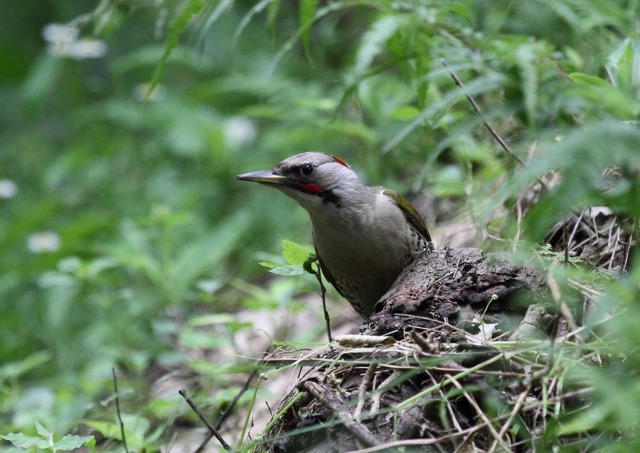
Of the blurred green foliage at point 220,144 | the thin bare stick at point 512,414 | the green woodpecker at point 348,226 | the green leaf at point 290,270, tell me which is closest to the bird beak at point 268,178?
the green woodpecker at point 348,226

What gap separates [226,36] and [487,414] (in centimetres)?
760

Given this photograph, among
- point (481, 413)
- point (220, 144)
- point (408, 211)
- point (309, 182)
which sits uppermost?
point (481, 413)

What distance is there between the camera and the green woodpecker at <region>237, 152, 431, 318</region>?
161 inches

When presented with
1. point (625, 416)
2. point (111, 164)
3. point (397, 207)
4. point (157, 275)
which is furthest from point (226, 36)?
point (625, 416)

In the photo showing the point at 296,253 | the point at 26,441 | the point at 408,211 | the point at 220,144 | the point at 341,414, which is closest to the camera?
the point at 341,414

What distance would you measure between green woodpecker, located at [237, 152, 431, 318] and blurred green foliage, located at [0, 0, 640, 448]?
34 cm

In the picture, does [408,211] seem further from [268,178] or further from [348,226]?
[268,178]

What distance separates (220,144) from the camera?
804 cm

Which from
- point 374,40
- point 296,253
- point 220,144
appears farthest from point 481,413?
point 220,144

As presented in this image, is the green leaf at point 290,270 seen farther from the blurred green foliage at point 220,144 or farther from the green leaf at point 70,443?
the green leaf at point 70,443

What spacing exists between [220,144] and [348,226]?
419 centimetres

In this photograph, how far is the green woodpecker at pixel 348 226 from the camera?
409 centimetres

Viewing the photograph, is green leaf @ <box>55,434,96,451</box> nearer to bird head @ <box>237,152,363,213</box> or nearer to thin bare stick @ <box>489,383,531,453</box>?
thin bare stick @ <box>489,383,531,453</box>

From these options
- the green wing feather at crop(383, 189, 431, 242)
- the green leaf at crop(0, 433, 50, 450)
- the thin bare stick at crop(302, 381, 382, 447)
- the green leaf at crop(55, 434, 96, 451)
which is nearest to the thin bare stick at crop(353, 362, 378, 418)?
the thin bare stick at crop(302, 381, 382, 447)
